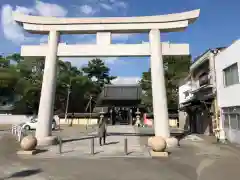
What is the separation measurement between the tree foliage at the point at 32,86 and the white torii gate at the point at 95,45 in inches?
1146

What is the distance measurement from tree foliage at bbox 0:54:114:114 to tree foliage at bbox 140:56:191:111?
12.6 m

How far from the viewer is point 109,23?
18250mm

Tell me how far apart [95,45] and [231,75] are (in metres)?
10.0

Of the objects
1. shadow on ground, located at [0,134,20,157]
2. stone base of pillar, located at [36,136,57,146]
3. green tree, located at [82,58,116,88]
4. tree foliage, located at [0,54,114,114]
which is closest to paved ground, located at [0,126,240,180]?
shadow on ground, located at [0,134,20,157]

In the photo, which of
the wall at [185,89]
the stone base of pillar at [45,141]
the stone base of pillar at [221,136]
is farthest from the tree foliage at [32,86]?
the stone base of pillar at [221,136]

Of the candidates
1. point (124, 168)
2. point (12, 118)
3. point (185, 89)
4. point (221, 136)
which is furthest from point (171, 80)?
point (124, 168)

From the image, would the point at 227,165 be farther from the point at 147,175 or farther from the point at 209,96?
the point at 209,96

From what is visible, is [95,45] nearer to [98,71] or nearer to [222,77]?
[222,77]

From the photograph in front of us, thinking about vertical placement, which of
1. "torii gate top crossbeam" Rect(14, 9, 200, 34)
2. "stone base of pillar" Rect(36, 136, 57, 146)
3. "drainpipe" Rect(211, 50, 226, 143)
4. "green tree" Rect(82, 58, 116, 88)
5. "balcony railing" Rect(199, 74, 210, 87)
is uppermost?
"green tree" Rect(82, 58, 116, 88)

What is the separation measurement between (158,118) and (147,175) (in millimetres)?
7768

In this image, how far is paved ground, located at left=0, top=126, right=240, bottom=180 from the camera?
905 cm

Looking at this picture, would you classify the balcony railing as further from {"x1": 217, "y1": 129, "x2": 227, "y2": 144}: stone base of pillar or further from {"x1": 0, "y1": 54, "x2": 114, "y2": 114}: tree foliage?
{"x1": 0, "y1": 54, "x2": 114, "y2": 114}: tree foliage

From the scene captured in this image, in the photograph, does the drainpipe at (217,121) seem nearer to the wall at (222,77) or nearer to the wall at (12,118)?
the wall at (222,77)

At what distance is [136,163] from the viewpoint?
11461 mm
